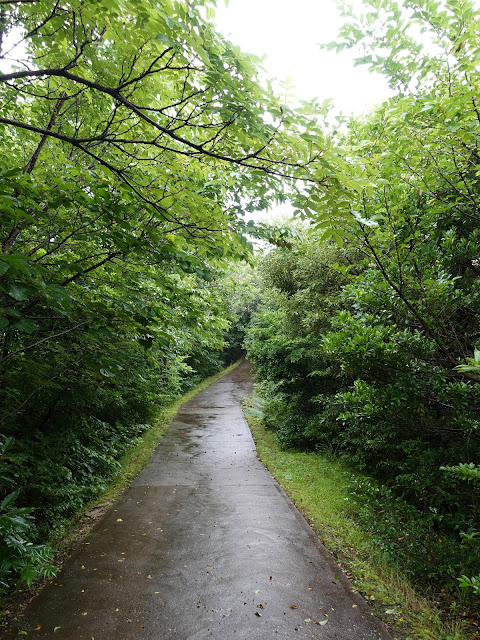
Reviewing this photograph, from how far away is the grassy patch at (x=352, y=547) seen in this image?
3.28 meters

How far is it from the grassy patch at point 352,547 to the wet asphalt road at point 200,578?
169mm

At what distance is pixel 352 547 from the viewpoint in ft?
15.5

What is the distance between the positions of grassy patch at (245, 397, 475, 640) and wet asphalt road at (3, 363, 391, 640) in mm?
169

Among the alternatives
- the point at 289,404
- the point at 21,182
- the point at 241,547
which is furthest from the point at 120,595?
the point at 289,404

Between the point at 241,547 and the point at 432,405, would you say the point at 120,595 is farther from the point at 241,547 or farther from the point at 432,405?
the point at 432,405

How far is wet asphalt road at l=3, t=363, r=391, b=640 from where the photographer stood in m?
3.30

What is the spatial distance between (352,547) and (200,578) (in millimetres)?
1975

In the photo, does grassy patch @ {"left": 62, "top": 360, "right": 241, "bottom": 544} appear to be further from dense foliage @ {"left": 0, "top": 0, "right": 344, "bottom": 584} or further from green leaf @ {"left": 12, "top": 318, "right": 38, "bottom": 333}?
green leaf @ {"left": 12, "top": 318, "right": 38, "bottom": 333}

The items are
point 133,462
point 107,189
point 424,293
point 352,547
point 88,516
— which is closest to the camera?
point 107,189

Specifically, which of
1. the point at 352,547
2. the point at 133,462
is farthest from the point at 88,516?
the point at 352,547

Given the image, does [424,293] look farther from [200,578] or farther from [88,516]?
[88,516]

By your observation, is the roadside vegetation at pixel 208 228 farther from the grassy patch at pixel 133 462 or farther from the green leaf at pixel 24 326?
the grassy patch at pixel 133 462

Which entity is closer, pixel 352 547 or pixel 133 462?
pixel 352 547

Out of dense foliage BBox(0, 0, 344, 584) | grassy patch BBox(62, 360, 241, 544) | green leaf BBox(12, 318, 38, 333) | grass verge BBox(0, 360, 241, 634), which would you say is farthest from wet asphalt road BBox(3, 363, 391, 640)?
green leaf BBox(12, 318, 38, 333)
